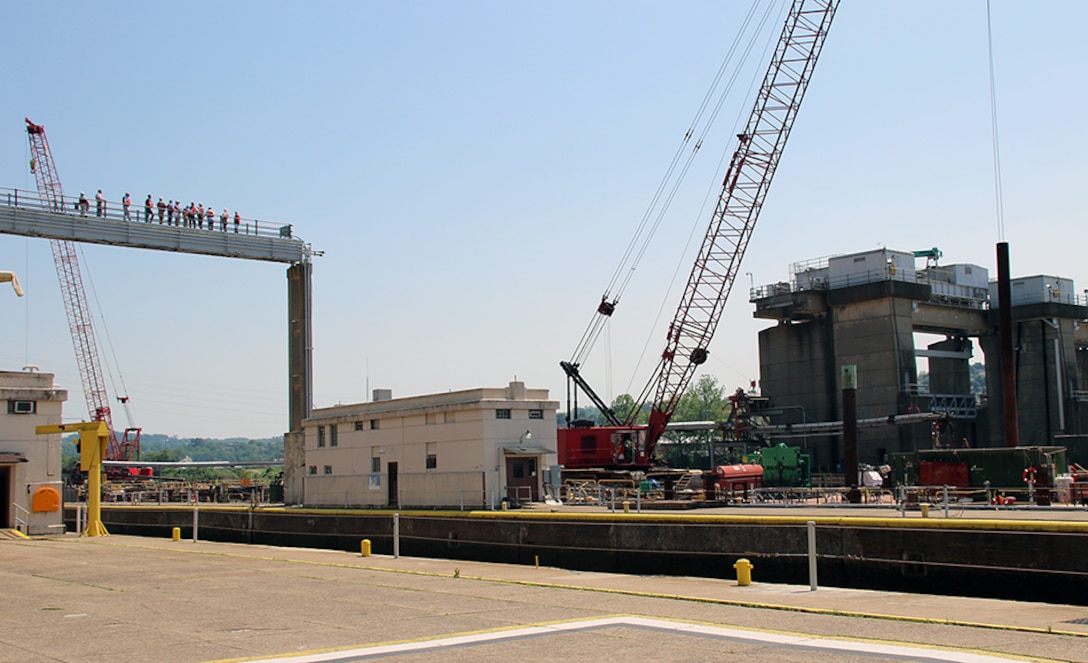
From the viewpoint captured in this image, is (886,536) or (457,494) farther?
(457,494)

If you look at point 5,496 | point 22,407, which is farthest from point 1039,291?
point 5,496

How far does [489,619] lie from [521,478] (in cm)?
2151

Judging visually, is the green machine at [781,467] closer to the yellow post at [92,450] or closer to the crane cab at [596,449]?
the crane cab at [596,449]

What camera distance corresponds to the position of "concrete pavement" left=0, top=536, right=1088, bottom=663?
40.4 ft

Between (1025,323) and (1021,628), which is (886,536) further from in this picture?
(1025,323)

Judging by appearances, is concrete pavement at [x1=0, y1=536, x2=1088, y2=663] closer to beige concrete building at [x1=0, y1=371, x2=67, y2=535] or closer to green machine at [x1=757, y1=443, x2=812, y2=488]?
beige concrete building at [x1=0, y1=371, x2=67, y2=535]

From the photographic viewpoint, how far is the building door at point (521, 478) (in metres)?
36.4

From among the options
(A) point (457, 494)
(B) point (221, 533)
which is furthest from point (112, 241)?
(A) point (457, 494)

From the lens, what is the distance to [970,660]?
11.1 meters

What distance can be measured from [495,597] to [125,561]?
1383 cm

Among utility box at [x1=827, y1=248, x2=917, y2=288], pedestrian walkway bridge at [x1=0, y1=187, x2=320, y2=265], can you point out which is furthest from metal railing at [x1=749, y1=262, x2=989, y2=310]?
pedestrian walkway bridge at [x1=0, y1=187, x2=320, y2=265]

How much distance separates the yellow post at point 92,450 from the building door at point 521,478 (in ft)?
52.1

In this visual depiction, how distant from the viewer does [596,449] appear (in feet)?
241

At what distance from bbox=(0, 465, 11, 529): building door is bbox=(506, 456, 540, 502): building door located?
1995 cm
